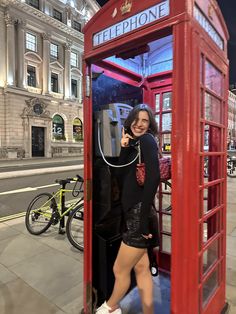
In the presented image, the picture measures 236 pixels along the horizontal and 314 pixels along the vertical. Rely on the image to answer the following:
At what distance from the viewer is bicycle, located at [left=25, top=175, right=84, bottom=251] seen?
4.25 m

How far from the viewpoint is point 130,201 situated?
2.00m

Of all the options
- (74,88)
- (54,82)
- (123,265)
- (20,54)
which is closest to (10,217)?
(123,265)

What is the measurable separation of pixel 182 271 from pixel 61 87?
1247 inches

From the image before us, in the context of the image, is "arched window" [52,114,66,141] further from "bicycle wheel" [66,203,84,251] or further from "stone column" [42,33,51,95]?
"bicycle wheel" [66,203,84,251]

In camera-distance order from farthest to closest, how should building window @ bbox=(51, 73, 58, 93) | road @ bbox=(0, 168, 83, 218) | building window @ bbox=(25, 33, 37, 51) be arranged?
building window @ bbox=(51, 73, 58, 93) < building window @ bbox=(25, 33, 37, 51) < road @ bbox=(0, 168, 83, 218)

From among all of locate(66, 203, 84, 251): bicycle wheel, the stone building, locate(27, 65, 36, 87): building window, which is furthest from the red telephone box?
locate(27, 65, 36, 87): building window

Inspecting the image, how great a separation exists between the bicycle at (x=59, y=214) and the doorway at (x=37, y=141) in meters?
23.6

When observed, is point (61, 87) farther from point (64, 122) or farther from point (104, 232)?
point (104, 232)

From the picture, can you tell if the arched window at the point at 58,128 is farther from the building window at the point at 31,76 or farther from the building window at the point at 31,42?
the building window at the point at 31,42

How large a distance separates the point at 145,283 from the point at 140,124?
1252mm

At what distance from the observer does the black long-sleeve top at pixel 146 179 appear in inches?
72.4

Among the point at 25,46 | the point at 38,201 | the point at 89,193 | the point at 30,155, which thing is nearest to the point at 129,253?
the point at 89,193

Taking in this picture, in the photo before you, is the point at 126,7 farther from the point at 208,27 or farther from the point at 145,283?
the point at 145,283

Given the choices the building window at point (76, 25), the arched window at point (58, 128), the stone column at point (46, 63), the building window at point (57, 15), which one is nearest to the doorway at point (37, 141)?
the arched window at point (58, 128)
